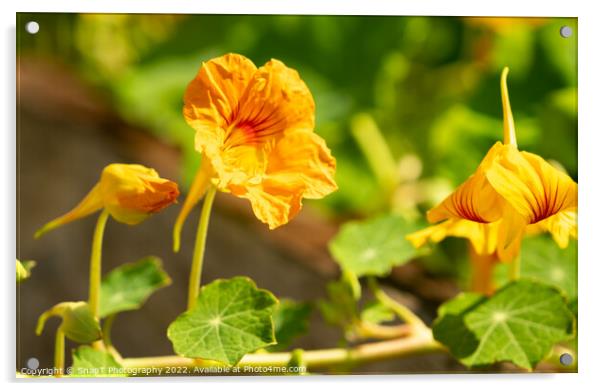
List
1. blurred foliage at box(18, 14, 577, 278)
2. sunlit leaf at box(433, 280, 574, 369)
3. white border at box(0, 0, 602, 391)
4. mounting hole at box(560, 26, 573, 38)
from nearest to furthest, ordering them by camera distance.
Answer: sunlit leaf at box(433, 280, 574, 369) → white border at box(0, 0, 602, 391) → mounting hole at box(560, 26, 573, 38) → blurred foliage at box(18, 14, 577, 278)

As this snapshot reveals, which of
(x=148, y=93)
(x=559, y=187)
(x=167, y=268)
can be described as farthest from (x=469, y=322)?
(x=148, y=93)

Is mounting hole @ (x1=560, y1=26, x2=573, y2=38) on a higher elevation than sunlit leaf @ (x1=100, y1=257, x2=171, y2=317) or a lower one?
higher

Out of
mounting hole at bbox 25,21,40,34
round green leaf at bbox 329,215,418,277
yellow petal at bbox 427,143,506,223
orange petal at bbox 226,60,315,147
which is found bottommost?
round green leaf at bbox 329,215,418,277

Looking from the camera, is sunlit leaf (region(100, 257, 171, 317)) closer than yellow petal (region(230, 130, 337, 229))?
No

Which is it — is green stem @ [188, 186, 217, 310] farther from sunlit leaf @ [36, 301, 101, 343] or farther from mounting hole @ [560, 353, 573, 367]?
mounting hole @ [560, 353, 573, 367]

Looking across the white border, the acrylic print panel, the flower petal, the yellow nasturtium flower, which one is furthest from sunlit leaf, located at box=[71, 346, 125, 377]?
the yellow nasturtium flower

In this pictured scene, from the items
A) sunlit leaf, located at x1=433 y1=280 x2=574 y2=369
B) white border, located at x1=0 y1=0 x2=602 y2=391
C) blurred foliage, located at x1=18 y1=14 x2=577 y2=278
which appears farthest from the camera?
blurred foliage, located at x1=18 y1=14 x2=577 y2=278
